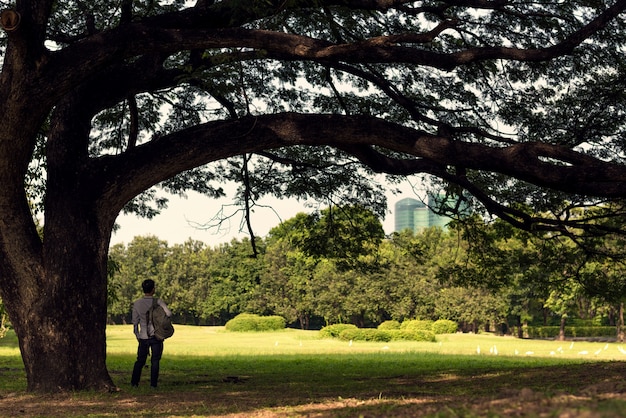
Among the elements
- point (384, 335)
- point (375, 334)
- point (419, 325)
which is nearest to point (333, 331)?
point (375, 334)

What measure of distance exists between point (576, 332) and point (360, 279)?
19146mm

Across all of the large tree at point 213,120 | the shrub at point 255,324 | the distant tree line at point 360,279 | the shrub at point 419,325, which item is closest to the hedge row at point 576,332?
the distant tree line at point 360,279

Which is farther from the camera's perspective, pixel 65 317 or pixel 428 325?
pixel 428 325

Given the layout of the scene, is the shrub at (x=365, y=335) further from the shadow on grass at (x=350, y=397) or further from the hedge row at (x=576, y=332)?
the shadow on grass at (x=350, y=397)

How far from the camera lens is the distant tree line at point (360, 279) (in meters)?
20.8

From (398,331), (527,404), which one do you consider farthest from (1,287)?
(398,331)

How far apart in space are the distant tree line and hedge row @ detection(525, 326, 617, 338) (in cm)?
112

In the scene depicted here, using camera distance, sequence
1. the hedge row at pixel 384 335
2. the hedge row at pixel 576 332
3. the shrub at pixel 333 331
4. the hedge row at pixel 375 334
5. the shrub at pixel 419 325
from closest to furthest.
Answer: the hedge row at pixel 384 335, the hedge row at pixel 375 334, the shrub at pixel 333 331, the shrub at pixel 419 325, the hedge row at pixel 576 332

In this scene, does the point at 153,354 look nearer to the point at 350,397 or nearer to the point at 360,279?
the point at 350,397

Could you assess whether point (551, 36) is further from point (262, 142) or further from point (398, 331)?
point (398, 331)

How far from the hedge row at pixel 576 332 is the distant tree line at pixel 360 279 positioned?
1.12 metres

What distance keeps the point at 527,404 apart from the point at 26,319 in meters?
8.24

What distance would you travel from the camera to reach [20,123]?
415 inches

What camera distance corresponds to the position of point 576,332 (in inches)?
2445
